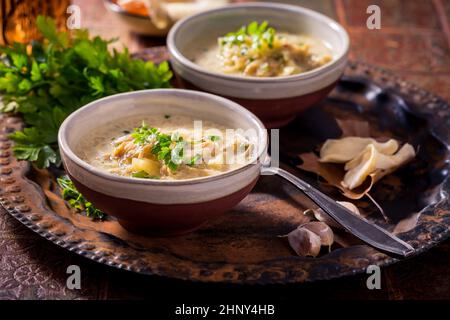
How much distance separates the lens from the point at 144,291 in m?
1.71

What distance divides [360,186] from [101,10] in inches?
63.7

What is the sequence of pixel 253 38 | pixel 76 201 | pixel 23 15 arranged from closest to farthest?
pixel 76 201, pixel 253 38, pixel 23 15

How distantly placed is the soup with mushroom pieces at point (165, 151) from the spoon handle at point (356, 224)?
0.13 m

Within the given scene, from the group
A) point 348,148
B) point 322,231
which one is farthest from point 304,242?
point 348,148

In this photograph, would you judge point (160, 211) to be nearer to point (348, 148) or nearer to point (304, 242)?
point (304, 242)

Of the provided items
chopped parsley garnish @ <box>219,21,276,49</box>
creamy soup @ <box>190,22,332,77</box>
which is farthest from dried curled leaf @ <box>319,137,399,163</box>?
chopped parsley garnish @ <box>219,21,276,49</box>

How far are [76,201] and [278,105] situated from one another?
0.67m

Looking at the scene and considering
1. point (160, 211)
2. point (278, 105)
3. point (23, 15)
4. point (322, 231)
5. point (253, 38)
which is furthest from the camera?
point (23, 15)

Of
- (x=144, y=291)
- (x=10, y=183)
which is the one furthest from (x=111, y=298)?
(x=10, y=183)

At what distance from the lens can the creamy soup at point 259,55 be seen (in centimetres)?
236

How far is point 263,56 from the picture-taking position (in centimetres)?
238

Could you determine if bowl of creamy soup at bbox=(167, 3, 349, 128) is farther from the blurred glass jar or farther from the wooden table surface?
the wooden table surface

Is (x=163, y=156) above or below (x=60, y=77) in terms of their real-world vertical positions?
above
